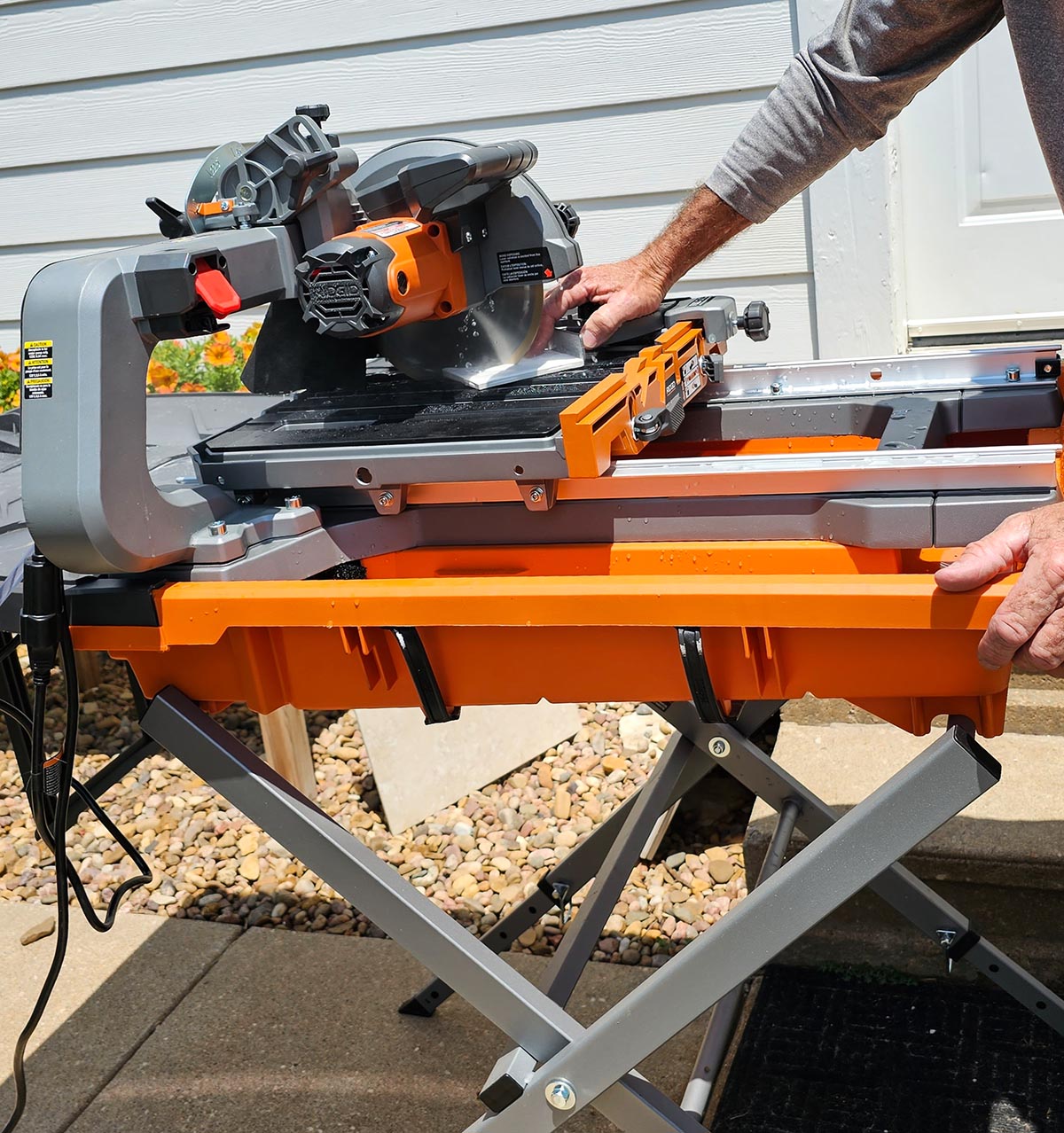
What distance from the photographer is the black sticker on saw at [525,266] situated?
200 cm

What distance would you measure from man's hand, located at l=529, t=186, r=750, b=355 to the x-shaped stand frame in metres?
0.84

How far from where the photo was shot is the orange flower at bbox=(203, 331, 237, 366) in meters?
4.32

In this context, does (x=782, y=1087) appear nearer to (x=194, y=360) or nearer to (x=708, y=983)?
(x=708, y=983)

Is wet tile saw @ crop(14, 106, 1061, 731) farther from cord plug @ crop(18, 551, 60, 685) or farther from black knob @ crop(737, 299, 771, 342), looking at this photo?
black knob @ crop(737, 299, 771, 342)

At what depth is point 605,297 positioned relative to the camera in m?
2.20

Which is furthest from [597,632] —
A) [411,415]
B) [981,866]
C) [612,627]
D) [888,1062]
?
[981,866]

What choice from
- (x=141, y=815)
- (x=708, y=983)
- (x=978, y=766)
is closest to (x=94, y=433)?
(x=708, y=983)

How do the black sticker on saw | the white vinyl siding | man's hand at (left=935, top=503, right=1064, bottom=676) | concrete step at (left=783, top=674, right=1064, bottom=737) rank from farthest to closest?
1. the white vinyl siding
2. concrete step at (left=783, top=674, right=1064, bottom=737)
3. the black sticker on saw
4. man's hand at (left=935, top=503, right=1064, bottom=676)

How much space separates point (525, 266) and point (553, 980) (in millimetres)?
1256

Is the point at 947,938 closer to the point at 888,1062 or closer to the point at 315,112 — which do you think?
the point at 888,1062

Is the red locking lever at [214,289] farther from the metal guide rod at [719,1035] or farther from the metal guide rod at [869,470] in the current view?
the metal guide rod at [719,1035]

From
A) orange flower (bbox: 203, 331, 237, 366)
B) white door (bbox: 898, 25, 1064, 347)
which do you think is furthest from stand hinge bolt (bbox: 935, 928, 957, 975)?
orange flower (bbox: 203, 331, 237, 366)

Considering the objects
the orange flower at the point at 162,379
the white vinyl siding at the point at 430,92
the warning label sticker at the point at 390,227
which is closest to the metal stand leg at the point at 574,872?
the warning label sticker at the point at 390,227

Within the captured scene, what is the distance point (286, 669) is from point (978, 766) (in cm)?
92
